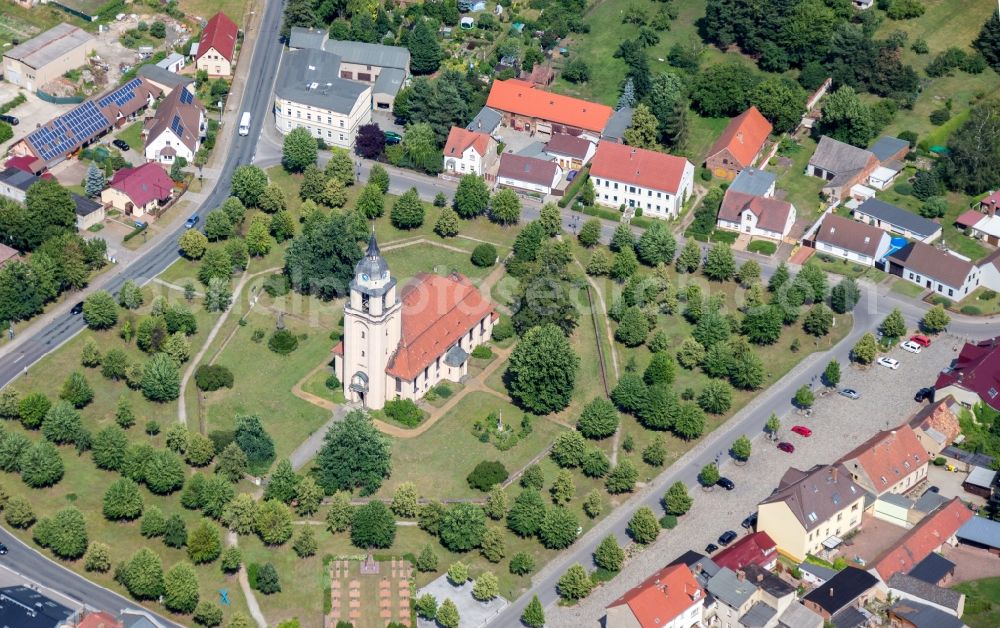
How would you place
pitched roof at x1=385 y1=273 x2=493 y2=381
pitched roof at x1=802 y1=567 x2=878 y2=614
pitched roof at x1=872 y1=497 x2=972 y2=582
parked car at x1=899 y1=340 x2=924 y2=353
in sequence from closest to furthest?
pitched roof at x1=802 y1=567 x2=878 y2=614 < pitched roof at x1=872 y1=497 x2=972 y2=582 < pitched roof at x1=385 y1=273 x2=493 y2=381 < parked car at x1=899 y1=340 x2=924 y2=353

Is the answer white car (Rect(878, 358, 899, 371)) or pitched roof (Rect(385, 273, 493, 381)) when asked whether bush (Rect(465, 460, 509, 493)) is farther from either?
white car (Rect(878, 358, 899, 371))

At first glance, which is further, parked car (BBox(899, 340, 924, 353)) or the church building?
parked car (BBox(899, 340, 924, 353))

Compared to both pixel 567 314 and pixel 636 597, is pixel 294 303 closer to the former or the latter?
pixel 567 314

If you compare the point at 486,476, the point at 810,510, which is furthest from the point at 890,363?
the point at 486,476

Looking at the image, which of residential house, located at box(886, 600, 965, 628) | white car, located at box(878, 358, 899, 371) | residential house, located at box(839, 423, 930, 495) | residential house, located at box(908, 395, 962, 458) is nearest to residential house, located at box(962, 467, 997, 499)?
→ residential house, located at box(839, 423, 930, 495)

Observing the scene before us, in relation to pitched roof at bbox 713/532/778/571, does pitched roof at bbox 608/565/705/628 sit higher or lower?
higher

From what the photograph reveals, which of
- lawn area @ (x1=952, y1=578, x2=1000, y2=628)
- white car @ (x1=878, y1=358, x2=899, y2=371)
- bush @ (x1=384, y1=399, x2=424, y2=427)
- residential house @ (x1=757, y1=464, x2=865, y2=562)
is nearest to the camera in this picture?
lawn area @ (x1=952, y1=578, x2=1000, y2=628)
